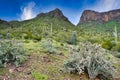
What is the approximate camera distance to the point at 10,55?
9797 millimetres

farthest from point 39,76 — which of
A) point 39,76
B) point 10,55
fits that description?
point 10,55

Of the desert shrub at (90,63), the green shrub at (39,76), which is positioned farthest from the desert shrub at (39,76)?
the desert shrub at (90,63)

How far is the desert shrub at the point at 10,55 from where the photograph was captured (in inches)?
373

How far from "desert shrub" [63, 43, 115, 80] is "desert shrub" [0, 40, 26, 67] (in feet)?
6.79

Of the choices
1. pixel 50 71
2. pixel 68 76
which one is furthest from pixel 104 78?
pixel 50 71

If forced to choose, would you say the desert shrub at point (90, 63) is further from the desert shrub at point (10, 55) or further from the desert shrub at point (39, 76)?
the desert shrub at point (10, 55)

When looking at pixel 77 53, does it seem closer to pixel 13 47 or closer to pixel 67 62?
pixel 67 62

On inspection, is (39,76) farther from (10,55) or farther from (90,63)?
(90,63)

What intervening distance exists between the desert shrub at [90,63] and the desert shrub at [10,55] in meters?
2.07

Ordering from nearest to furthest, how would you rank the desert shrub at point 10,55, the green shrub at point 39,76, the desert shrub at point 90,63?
the green shrub at point 39,76 → the desert shrub at point 90,63 → the desert shrub at point 10,55

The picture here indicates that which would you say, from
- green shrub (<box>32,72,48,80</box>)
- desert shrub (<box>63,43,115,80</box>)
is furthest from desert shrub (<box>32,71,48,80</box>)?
desert shrub (<box>63,43,115,80</box>)

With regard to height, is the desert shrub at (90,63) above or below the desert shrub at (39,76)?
above

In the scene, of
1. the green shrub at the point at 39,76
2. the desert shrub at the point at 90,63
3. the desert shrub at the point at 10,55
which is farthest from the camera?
the desert shrub at the point at 10,55

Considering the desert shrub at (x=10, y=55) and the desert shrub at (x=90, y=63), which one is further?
the desert shrub at (x=10, y=55)
